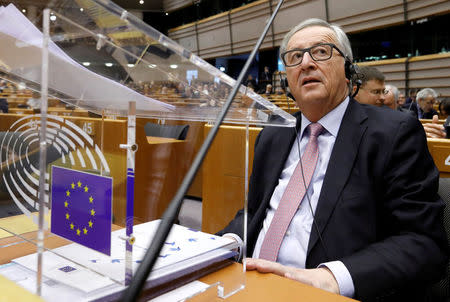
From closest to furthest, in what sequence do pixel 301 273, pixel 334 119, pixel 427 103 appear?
pixel 301 273
pixel 334 119
pixel 427 103

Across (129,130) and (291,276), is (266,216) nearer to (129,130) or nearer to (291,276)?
(291,276)

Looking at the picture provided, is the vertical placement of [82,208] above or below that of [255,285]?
above

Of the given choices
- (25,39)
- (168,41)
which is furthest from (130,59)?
(25,39)

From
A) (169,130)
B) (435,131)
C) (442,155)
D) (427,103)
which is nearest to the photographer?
(169,130)

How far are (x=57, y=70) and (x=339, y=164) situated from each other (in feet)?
2.52

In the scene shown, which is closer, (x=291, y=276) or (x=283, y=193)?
(x=291, y=276)

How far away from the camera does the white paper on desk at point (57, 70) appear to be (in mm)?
534

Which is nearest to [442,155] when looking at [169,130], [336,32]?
[336,32]

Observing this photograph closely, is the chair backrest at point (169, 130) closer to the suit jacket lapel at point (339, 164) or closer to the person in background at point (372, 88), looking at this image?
the suit jacket lapel at point (339, 164)

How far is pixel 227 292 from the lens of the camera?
62cm

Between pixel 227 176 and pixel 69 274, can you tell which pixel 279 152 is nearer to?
pixel 227 176

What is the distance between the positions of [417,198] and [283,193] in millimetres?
359

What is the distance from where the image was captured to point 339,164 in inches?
40.9

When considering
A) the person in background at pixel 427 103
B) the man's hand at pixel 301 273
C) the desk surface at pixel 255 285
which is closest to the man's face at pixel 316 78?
the man's hand at pixel 301 273
